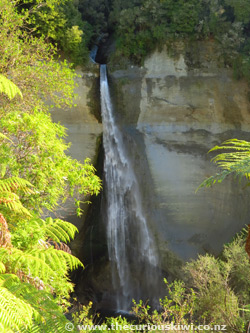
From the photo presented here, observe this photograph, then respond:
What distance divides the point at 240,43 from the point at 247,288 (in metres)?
8.36

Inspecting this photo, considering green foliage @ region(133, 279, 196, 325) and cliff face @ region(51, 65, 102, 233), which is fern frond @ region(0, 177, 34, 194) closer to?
green foliage @ region(133, 279, 196, 325)

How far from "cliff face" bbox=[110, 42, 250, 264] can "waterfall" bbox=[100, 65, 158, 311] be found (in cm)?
36

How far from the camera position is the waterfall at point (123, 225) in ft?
40.9

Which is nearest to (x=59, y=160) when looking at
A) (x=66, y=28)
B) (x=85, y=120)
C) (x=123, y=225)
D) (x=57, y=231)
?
(x=57, y=231)

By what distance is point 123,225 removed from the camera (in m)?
12.8

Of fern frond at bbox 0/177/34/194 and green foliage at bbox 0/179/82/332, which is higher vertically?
fern frond at bbox 0/177/34/194

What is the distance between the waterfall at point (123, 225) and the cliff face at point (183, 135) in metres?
0.36

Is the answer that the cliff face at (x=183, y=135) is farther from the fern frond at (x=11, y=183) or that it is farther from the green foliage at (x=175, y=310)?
the fern frond at (x=11, y=183)

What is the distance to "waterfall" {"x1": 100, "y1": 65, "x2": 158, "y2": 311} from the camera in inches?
491

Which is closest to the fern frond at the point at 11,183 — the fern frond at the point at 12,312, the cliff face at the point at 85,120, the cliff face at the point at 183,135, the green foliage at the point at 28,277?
the green foliage at the point at 28,277
